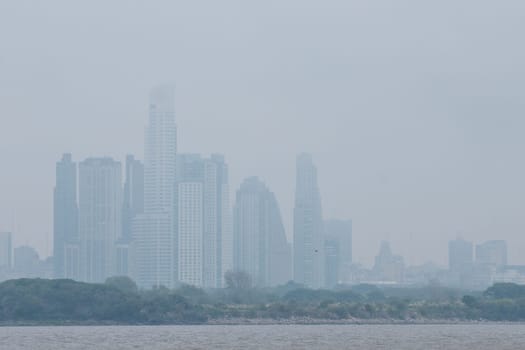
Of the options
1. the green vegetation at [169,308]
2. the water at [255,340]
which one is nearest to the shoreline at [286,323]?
the green vegetation at [169,308]

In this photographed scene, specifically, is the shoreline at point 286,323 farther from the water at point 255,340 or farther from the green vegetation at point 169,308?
the water at point 255,340

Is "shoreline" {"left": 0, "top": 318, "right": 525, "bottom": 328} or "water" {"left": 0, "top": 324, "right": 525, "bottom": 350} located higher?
"water" {"left": 0, "top": 324, "right": 525, "bottom": 350}

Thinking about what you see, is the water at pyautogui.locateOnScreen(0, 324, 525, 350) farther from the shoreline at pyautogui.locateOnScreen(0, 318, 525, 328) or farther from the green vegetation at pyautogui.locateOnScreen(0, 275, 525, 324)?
the green vegetation at pyautogui.locateOnScreen(0, 275, 525, 324)

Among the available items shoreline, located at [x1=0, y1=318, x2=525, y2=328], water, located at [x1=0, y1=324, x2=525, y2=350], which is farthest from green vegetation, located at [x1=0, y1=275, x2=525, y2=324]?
water, located at [x1=0, y1=324, x2=525, y2=350]

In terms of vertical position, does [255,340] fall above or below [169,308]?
below

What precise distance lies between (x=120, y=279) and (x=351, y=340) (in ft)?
230

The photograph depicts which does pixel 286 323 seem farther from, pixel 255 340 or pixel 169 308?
pixel 255 340

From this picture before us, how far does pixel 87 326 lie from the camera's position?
102 meters

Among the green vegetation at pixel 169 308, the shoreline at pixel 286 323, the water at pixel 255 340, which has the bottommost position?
the shoreline at pixel 286 323

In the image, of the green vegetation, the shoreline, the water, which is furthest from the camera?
the green vegetation

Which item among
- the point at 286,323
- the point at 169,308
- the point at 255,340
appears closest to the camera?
the point at 255,340

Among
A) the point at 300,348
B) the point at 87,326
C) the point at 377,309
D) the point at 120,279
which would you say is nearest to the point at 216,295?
the point at 120,279

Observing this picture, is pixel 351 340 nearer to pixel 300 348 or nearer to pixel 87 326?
pixel 300 348

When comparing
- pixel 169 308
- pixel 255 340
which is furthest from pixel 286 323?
pixel 255 340
